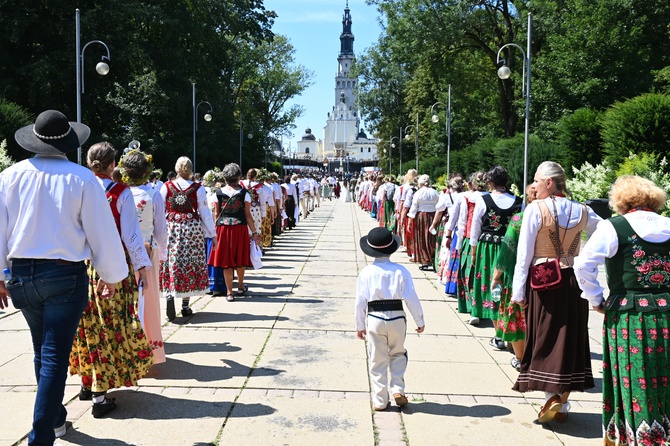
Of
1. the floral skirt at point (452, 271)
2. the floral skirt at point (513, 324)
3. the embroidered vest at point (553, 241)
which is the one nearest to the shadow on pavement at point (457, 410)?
the floral skirt at point (513, 324)

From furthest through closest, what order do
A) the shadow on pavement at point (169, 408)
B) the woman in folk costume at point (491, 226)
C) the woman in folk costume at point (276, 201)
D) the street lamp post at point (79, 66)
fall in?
1. the street lamp post at point (79, 66)
2. the woman in folk costume at point (276, 201)
3. the woman in folk costume at point (491, 226)
4. the shadow on pavement at point (169, 408)

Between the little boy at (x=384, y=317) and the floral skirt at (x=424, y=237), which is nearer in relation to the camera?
the little boy at (x=384, y=317)

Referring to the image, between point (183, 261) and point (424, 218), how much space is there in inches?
244

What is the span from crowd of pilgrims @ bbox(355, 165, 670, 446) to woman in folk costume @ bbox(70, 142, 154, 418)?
270 centimetres

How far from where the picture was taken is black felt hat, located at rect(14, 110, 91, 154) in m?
4.05

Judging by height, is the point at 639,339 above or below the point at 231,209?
below

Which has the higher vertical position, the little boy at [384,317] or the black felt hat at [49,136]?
the black felt hat at [49,136]

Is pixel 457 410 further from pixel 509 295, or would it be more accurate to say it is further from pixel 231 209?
pixel 231 209

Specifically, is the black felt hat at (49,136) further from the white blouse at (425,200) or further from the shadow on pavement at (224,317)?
the white blouse at (425,200)

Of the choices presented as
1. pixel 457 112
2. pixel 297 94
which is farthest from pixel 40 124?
pixel 297 94

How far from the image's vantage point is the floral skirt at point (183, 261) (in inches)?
323

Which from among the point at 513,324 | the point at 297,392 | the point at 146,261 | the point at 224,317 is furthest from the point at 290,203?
the point at 146,261

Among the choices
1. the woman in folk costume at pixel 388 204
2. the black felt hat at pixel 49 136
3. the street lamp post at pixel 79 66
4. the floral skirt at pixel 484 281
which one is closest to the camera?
the black felt hat at pixel 49 136

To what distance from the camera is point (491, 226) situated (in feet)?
23.8
